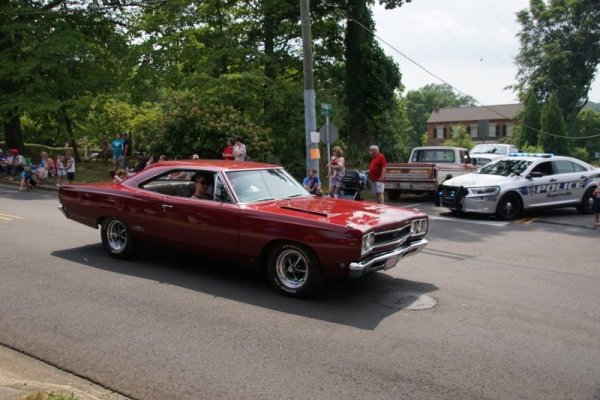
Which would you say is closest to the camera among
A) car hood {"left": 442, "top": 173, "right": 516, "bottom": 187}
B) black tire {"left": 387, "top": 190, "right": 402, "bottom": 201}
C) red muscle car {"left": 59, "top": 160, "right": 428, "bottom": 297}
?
red muscle car {"left": 59, "top": 160, "right": 428, "bottom": 297}

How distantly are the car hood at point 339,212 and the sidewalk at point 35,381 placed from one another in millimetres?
2853

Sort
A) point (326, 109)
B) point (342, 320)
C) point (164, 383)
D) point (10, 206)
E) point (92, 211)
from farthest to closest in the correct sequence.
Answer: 1. point (326, 109)
2. point (10, 206)
3. point (92, 211)
4. point (342, 320)
5. point (164, 383)

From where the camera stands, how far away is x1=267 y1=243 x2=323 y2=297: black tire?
6090mm

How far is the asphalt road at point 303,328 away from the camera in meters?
4.21

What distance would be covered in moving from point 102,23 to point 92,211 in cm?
2146

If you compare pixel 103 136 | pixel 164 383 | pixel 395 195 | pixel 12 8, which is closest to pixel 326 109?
pixel 395 195

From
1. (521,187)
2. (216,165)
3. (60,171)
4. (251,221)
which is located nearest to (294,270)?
(251,221)

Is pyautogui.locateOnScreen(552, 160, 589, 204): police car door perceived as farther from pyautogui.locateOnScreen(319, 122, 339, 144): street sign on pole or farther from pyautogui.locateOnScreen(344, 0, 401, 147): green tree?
pyautogui.locateOnScreen(344, 0, 401, 147): green tree

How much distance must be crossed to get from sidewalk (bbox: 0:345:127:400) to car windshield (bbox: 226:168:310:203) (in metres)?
3.05

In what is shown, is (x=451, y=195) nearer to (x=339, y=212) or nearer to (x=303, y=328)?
(x=339, y=212)

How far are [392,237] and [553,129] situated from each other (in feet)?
184

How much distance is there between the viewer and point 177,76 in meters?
23.7

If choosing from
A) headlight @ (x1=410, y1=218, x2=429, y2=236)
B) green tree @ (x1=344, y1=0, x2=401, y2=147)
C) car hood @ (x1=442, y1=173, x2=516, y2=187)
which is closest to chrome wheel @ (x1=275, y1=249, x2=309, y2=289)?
headlight @ (x1=410, y1=218, x2=429, y2=236)

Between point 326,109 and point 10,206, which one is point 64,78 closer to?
point 10,206
